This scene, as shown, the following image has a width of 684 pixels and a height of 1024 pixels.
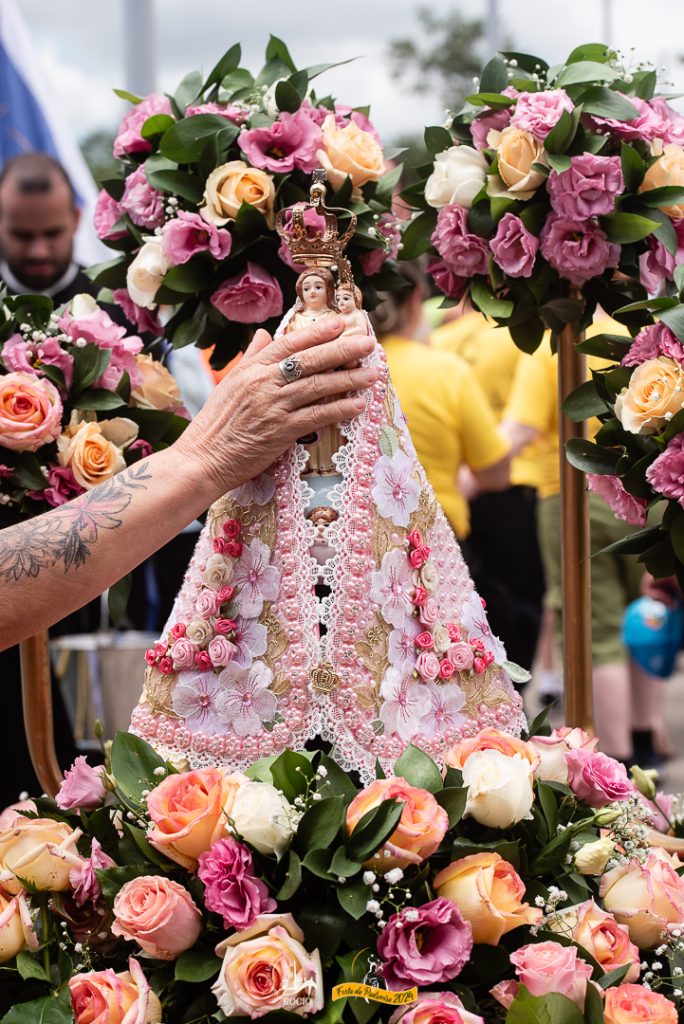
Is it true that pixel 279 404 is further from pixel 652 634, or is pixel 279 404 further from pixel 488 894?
pixel 652 634

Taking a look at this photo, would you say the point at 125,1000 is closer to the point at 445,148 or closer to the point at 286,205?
the point at 286,205

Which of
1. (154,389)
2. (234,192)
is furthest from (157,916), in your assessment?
(234,192)

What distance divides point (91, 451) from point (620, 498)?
71 cm

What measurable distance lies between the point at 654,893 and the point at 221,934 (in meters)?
0.47

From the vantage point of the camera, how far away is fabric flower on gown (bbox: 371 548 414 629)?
147 centimetres

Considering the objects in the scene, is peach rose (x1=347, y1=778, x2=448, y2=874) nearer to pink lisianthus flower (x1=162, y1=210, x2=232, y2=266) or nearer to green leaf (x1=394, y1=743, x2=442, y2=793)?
green leaf (x1=394, y1=743, x2=442, y2=793)

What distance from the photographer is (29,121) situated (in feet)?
14.6

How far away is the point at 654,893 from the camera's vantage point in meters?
1.39

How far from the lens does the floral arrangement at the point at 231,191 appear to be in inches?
67.9

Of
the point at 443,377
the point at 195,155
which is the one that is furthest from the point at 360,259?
the point at 443,377

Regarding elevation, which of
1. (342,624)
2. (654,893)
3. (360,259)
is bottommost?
(654,893)

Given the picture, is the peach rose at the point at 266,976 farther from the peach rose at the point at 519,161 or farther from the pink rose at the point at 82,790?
the peach rose at the point at 519,161

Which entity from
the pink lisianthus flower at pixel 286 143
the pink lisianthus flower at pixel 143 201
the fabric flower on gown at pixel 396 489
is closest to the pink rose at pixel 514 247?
the pink lisianthus flower at pixel 286 143

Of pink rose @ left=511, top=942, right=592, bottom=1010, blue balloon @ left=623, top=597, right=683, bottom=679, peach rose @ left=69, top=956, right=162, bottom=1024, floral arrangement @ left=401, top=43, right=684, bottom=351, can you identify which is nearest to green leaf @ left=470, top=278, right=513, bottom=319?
floral arrangement @ left=401, top=43, right=684, bottom=351
